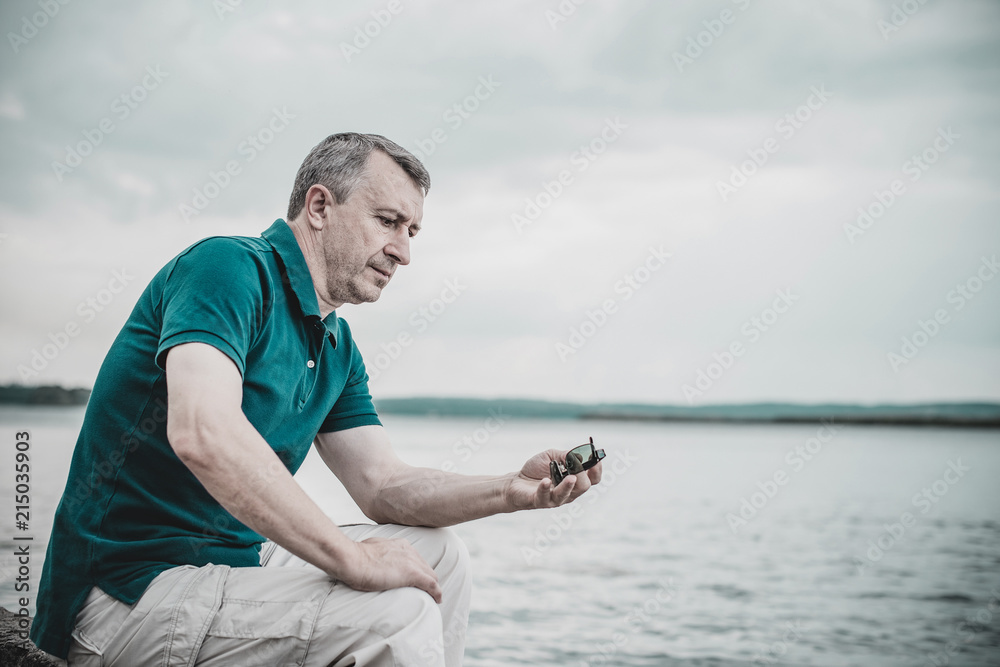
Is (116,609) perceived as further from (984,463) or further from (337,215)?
(984,463)

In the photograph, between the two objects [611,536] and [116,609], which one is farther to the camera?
[611,536]

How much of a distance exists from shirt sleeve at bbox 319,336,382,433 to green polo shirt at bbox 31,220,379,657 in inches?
20.4

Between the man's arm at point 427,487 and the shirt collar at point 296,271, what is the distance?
0.54 metres

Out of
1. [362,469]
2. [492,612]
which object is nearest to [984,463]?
[492,612]

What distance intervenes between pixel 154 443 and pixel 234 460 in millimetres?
333

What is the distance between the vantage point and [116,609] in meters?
1.88

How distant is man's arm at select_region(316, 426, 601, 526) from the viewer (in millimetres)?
2473

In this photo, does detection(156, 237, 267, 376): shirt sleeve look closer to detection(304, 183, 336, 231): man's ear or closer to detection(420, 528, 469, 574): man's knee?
detection(304, 183, 336, 231): man's ear

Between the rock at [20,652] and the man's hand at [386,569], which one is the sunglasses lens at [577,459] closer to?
the man's hand at [386,569]

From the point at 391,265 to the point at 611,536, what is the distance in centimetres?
1175

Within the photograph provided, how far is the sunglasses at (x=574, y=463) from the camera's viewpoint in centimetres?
236

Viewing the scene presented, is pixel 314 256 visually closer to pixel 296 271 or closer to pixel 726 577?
pixel 296 271

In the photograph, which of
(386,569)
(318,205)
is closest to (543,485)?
(386,569)

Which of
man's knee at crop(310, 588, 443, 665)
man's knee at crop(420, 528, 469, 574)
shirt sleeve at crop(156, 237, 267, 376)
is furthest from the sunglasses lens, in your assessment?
shirt sleeve at crop(156, 237, 267, 376)
